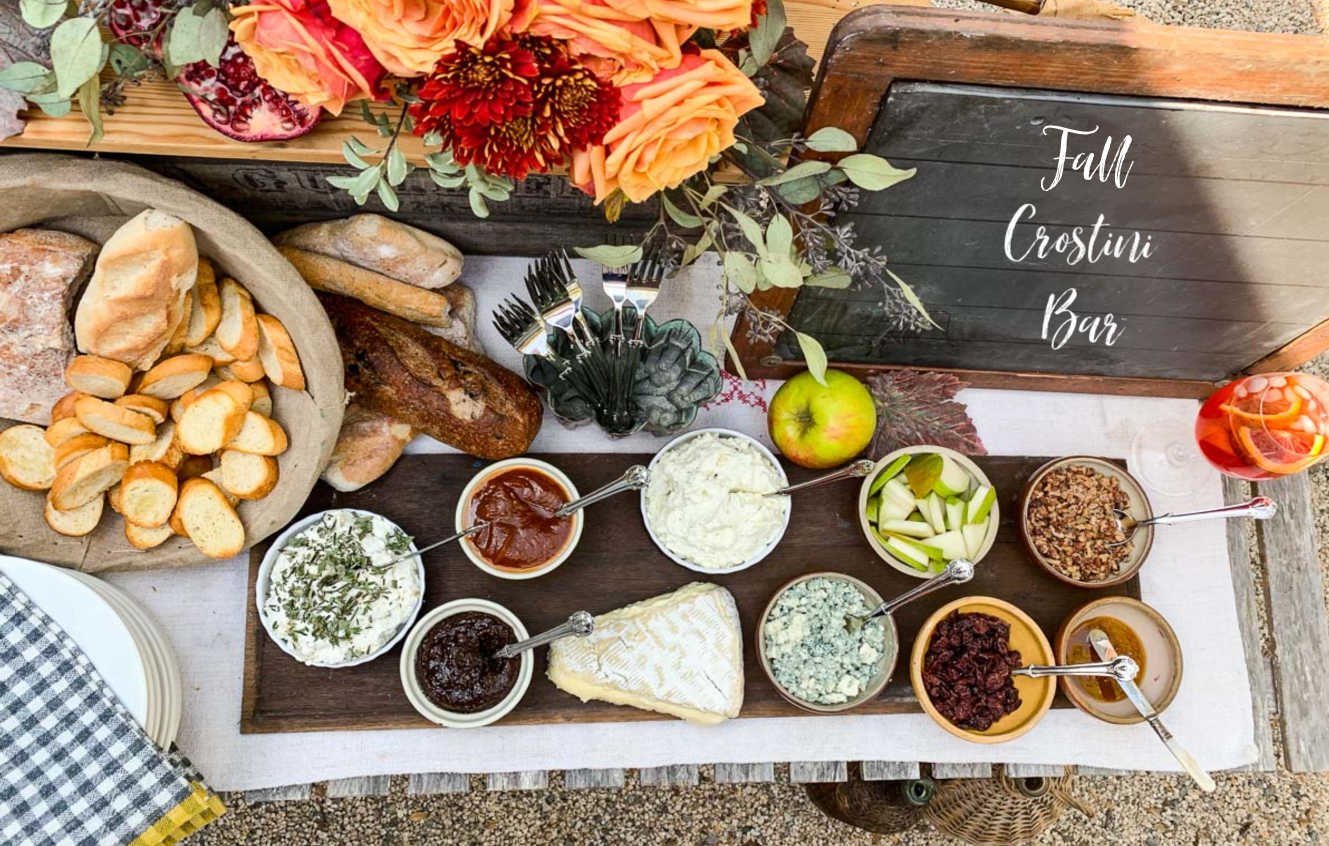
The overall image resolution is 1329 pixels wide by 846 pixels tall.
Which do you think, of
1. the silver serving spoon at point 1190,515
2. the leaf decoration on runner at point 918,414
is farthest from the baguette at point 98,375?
the silver serving spoon at point 1190,515

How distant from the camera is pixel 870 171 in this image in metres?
0.92

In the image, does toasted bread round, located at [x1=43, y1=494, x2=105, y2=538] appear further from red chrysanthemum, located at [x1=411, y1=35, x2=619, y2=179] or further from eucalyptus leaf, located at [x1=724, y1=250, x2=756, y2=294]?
eucalyptus leaf, located at [x1=724, y1=250, x2=756, y2=294]

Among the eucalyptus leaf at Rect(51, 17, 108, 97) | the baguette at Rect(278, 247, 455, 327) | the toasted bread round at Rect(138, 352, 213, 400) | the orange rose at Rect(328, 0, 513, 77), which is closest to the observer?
the orange rose at Rect(328, 0, 513, 77)

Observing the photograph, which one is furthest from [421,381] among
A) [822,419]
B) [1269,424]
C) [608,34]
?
[1269,424]

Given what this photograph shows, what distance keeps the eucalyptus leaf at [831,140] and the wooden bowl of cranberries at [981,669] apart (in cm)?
69

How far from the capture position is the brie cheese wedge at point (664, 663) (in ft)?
4.15

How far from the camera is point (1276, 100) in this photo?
36.5 inches

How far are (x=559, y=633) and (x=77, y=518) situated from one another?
654 mm

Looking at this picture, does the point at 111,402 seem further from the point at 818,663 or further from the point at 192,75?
the point at 818,663

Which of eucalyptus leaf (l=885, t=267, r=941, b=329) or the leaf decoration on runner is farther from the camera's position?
the leaf decoration on runner

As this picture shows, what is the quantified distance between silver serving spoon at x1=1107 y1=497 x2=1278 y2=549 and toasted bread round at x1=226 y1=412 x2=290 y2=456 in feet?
4.00

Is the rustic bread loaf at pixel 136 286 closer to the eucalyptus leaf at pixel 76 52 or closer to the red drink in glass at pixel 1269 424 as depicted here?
the eucalyptus leaf at pixel 76 52

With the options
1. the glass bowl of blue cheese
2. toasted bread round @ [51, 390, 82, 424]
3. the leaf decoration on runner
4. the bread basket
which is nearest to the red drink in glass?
the leaf decoration on runner

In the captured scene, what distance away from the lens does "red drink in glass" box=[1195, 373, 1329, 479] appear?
1.31 meters
